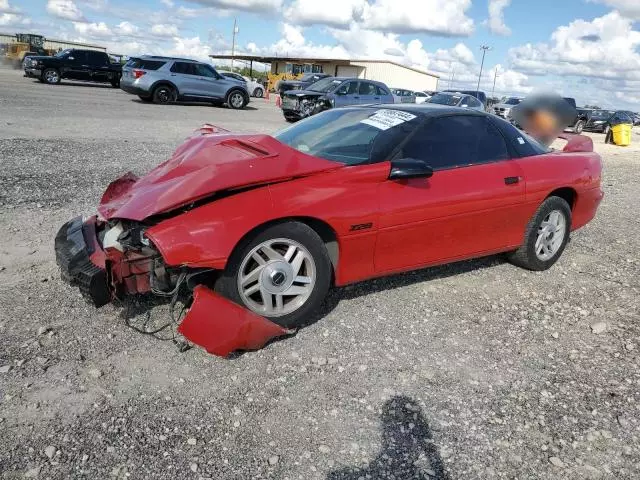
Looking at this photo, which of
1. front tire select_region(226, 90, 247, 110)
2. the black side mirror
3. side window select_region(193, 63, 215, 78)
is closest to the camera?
the black side mirror

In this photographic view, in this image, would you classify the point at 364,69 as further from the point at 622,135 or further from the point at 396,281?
the point at 396,281

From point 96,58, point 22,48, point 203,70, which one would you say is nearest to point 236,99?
point 203,70

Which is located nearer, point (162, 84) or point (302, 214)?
point (302, 214)

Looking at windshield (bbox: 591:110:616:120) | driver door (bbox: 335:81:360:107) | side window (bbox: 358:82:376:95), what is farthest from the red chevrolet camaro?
windshield (bbox: 591:110:616:120)

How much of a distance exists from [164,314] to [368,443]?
1.65 meters

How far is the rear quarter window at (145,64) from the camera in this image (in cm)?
1858

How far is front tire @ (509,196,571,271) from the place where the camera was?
4.59 metres

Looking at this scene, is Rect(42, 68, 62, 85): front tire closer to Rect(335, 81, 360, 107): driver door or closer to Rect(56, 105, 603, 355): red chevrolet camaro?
Rect(335, 81, 360, 107): driver door

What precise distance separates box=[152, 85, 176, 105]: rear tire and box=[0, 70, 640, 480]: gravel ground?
1513 cm

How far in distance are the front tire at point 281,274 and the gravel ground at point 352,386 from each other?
21 centimetres

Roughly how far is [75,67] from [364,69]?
34.0 m

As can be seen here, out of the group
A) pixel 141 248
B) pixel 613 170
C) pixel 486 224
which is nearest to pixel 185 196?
pixel 141 248

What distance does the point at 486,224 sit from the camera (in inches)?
164

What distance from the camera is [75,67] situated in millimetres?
23047
